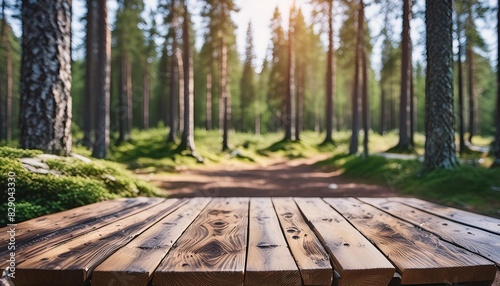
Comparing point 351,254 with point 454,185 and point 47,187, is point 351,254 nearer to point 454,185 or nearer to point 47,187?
point 47,187

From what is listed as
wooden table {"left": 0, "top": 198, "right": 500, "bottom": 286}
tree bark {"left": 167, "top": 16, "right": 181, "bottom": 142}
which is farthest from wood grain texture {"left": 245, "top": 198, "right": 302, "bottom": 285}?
tree bark {"left": 167, "top": 16, "right": 181, "bottom": 142}

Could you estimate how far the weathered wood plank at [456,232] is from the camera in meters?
1.73

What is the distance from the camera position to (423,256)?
1590mm

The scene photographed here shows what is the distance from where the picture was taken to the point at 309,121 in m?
54.4

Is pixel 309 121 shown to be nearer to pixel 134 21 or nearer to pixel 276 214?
pixel 134 21

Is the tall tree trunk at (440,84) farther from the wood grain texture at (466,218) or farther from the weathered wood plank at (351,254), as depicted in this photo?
the weathered wood plank at (351,254)

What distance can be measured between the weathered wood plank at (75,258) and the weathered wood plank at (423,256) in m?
1.56

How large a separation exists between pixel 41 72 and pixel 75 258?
13.3ft

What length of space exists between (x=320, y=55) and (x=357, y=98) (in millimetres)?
24241

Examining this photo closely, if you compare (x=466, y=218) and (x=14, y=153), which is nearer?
(x=466, y=218)

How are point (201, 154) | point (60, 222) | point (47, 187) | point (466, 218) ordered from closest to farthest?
1. point (60, 222)
2. point (466, 218)
3. point (47, 187)
4. point (201, 154)

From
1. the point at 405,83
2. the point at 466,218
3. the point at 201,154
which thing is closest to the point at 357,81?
the point at 405,83

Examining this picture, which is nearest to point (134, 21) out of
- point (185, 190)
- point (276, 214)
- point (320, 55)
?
→ point (185, 190)

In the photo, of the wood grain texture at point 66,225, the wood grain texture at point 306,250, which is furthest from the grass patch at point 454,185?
the wood grain texture at point 66,225
